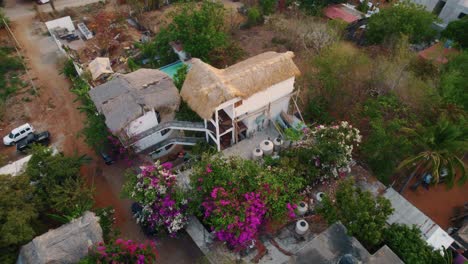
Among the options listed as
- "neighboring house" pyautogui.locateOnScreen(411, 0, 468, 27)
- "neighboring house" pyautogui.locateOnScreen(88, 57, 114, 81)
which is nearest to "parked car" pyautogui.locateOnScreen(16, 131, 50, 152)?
"neighboring house" pyautogui.locateOnScreen(88, 57, 114, 81)

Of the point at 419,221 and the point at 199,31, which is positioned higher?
the point at 199,31

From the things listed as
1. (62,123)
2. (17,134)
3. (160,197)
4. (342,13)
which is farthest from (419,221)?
(17,134)

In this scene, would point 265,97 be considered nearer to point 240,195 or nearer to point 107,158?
point 240,195

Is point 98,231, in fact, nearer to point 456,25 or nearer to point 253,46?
point 253,46

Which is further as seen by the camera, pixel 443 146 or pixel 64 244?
pixel 443 146

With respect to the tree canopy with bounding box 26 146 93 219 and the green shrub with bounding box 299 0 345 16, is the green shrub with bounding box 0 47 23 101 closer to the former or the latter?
the tree canopy with bounding box 26 146 93 219
